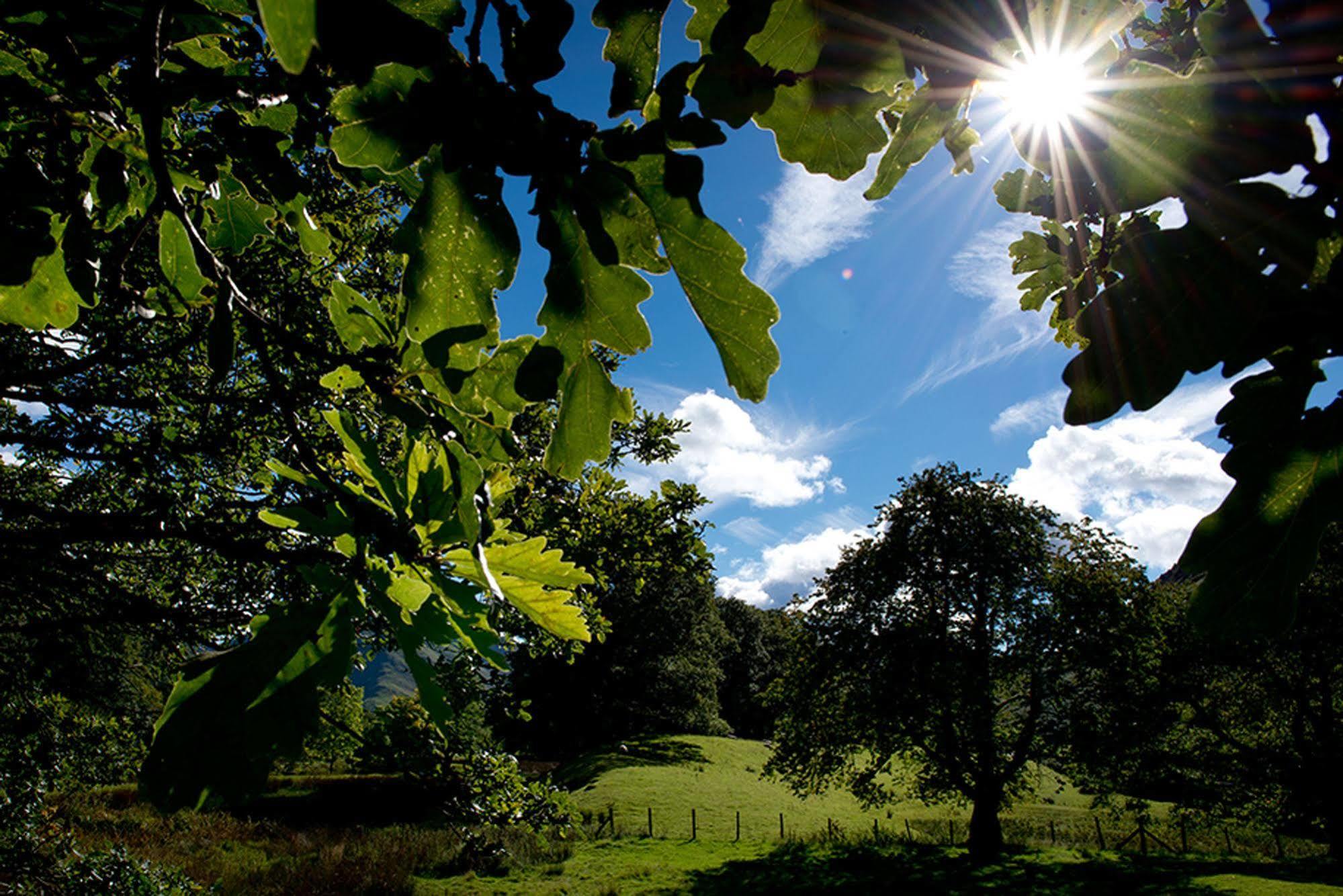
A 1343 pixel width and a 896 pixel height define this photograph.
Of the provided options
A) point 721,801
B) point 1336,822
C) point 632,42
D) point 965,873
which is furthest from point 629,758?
point 632,42

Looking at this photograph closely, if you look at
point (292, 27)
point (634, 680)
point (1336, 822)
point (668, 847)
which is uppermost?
point (292, 27)

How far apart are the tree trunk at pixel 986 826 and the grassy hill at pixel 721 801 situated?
126 cm

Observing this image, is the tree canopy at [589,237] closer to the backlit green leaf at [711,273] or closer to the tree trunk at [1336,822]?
the backlit green leaf at [711,273]

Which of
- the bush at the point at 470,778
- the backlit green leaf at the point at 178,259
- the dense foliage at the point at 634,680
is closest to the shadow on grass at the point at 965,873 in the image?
the bush at the point at 470,778

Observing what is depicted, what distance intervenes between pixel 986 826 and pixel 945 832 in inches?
279

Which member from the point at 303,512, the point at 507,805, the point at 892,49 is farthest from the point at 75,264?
the point at 507,805

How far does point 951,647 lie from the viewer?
56.6 feet

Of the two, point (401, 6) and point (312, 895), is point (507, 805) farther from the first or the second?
point (312, 895)

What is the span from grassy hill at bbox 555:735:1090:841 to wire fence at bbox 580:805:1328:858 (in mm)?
68

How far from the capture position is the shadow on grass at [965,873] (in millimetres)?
13555

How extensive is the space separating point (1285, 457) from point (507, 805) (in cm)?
582

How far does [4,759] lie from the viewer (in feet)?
22.1

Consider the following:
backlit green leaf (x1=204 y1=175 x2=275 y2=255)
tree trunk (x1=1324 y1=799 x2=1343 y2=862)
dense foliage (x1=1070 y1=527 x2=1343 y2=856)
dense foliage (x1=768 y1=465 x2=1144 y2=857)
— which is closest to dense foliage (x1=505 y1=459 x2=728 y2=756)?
dense foliage (x1=768 y1=465 x2=1144 y2=857)

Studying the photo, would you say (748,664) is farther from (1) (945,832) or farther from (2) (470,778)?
(2) (470,778)
